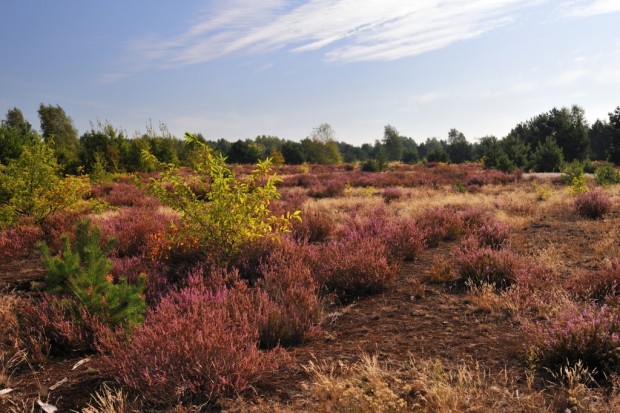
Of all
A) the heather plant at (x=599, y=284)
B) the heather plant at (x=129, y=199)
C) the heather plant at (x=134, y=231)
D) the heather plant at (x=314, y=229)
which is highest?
the heather plant at (x=129, y=199)

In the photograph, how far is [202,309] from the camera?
11.1 feet

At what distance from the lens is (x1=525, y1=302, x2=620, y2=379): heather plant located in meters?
2.76

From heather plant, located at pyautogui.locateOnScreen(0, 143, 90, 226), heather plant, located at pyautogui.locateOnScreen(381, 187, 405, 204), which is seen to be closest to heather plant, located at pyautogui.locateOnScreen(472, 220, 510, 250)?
heather plant, located at pyautogui.locateOnScreen(381, 187, 405, 204)

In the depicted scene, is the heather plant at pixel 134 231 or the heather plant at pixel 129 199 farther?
the heather plant at pixel 129 199

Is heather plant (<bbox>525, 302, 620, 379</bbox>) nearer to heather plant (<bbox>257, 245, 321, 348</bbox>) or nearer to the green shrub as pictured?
heather plant (<bbox>257, 245, 321, 348</bbox>)

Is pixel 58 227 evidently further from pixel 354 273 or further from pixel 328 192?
pixel 328 192

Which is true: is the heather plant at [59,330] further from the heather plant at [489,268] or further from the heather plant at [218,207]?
the heather plant at [489,268]

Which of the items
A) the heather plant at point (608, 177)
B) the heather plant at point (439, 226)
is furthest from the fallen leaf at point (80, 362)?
the heather plant at point (608, 177)

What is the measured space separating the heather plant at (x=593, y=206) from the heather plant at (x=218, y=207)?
23.6 ft

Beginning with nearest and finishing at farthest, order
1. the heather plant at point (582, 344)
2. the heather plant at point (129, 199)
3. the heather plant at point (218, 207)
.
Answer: the heather plant at point (582, 344), the heather plant at point (218, 207), the heather plant at point (129, 199)

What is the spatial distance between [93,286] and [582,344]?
4.19 m

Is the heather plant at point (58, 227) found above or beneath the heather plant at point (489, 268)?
above

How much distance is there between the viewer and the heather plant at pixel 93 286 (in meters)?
3.60

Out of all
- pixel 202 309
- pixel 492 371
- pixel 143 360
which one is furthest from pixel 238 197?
pixel 492 371
